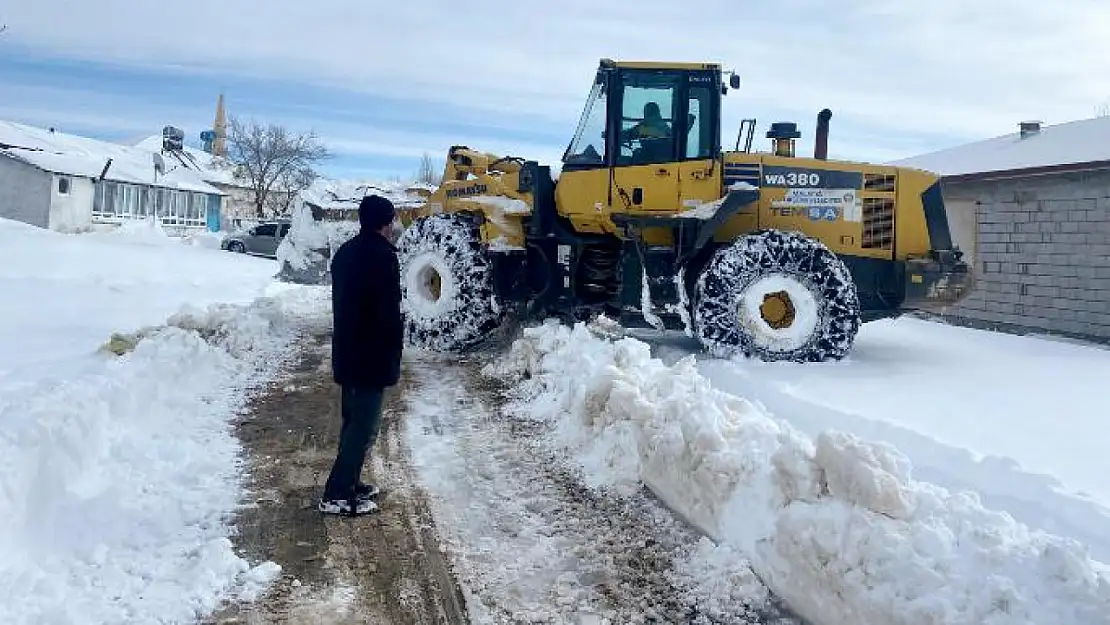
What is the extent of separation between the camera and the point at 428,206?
1158 cm

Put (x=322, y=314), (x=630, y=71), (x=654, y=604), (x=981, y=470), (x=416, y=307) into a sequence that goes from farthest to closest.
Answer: (x=322, y=314) < (x=416, y=307) < (x=630, y=71) < (x=981, y=470) < (x=654, y=604)

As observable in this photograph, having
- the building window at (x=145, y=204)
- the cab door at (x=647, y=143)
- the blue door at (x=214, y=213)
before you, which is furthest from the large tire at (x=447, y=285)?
the blue door at (x=214, y=213)

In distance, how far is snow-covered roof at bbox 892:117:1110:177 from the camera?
15.4 metres

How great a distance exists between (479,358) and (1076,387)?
234 inches

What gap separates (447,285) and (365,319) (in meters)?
5.04

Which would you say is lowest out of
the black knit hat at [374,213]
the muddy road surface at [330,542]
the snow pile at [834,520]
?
the muddy road surface at [330,542]

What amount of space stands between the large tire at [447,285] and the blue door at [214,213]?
48.2 m

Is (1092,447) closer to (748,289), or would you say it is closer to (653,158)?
(748,289)

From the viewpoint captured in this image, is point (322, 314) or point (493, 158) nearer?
point (493, 158)

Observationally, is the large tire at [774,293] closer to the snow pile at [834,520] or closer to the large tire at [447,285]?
the large tire at [447,285]

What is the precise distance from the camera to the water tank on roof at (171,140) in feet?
204

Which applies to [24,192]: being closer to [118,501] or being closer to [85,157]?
[85,157]

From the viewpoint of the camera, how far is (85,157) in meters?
44.1

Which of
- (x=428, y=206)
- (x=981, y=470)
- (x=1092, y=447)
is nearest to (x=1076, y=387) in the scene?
(x=1092, y=447)
